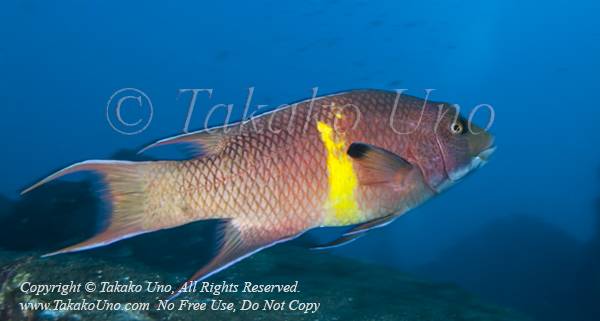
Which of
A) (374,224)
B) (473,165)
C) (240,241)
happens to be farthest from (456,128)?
(240,241)

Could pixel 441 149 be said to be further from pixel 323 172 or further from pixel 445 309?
pixel 445 309

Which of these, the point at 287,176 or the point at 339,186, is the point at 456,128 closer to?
the point at 339,186

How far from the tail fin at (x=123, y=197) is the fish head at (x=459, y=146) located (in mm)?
1993

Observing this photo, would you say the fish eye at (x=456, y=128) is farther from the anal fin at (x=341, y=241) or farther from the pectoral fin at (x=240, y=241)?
the pectoral fin at (x=240, y=241)

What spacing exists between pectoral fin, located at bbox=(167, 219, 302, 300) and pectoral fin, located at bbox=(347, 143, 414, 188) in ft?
2.03

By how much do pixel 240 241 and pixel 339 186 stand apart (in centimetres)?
A: 72

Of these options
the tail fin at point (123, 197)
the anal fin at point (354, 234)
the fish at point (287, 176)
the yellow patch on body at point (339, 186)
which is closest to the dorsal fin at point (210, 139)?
the fish at point (287, 176)

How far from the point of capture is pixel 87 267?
2975 mm

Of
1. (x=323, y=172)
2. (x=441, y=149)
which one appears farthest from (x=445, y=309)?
(x=323, y=172)

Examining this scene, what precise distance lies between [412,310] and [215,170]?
307 centimetres

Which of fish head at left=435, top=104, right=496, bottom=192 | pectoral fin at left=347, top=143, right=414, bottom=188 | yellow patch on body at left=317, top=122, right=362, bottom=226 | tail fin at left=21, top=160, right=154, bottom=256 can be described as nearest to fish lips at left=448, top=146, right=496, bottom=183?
fish head at left=435, top=104, right=496, bottom=192

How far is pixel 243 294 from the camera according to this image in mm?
3371

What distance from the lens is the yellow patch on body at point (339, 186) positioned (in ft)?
6.44

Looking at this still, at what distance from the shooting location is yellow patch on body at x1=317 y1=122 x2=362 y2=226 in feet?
6.44
